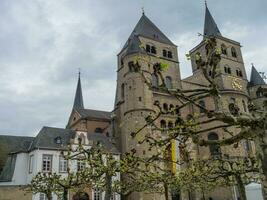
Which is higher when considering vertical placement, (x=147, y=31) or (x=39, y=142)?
(x=147, y=31)

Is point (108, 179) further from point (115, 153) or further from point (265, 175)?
point (115, 153)

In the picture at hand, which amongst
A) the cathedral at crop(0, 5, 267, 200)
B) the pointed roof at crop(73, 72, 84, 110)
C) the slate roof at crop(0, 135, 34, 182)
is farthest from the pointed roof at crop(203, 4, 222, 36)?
the slate roof at crop(0, 135, 34, 182)

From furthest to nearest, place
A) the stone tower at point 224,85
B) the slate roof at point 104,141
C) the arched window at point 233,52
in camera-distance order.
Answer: the arched window at point 233,52 → the stone tower at point 224,85 → the slate roof at point 104,141

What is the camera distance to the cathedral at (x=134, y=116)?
3145 centimetres

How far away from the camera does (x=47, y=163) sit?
31.3 m

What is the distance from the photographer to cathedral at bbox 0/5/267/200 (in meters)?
31.5

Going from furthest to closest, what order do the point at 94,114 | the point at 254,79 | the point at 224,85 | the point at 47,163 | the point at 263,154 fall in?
1. the point at 254,79
2. the point at 94,114
3. the point at 224,85
4. the point at 47,163
5. the point at 263,154

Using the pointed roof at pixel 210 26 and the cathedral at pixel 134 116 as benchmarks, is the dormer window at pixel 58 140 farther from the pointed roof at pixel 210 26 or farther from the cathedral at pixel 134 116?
the pointed roof at pixel 210 26

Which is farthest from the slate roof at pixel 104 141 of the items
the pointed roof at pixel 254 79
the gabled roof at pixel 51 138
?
the pointed roof at pixel 254 79

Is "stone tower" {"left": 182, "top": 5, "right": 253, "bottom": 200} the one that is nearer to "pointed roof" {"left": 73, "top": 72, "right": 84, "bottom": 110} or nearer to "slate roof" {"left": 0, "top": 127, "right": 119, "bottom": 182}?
"slate roof" {"left": 0, "top": 127, "right": 119, "bottom": 182}

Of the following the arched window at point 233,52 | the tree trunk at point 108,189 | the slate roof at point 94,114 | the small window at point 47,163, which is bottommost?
the tree trunk at point 108,189

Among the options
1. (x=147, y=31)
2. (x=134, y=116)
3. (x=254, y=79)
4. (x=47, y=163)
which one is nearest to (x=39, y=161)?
(x=47, y=163)

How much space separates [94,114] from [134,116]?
1430 cm

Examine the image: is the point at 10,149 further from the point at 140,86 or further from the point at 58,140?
the point at 140,86
